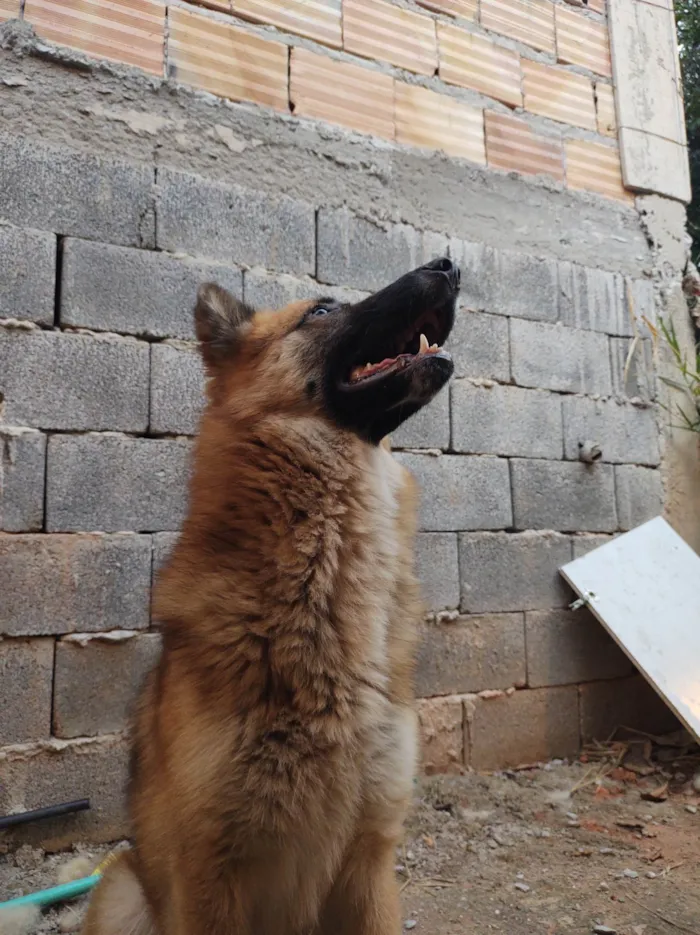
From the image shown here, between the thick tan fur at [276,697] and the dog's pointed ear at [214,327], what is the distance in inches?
6.8

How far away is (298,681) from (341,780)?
25 centimetres

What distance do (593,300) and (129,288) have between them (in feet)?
9.92

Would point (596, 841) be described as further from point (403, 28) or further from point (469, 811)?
point (403, 28)

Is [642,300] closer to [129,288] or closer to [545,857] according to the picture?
[129,288]

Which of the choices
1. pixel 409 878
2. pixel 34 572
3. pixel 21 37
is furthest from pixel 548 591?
pixel 21 37

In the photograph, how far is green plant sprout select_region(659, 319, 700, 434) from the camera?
4.63 meters

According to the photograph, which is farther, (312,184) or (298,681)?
(312,184)

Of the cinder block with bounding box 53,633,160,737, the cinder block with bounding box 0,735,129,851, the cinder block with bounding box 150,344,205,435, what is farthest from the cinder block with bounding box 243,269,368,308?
the cinder block with bounding box 0,735,129,851

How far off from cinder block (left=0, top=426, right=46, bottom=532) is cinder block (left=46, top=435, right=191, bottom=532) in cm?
4

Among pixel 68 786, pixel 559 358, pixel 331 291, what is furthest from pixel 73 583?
pixel 559 358

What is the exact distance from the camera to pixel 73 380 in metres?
2.96

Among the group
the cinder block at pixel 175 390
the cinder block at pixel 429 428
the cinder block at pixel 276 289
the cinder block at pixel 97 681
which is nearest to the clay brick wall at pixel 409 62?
the cinder block at pixel 276 289

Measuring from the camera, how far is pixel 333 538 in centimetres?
184

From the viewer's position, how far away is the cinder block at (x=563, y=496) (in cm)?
408
